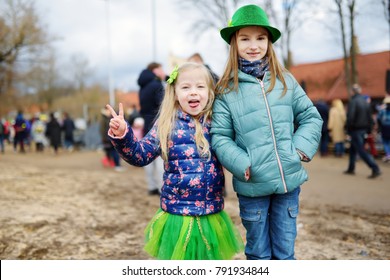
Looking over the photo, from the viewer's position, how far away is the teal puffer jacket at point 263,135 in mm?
1917

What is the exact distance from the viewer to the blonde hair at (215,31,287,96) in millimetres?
2035

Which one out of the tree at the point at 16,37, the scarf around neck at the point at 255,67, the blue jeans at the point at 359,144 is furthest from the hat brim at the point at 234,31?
the tree at the point at 16,37

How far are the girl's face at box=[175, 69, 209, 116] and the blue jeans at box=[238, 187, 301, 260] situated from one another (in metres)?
0.57

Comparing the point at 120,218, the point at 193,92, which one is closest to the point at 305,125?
the point at 193,92

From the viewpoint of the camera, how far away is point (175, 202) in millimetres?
2061

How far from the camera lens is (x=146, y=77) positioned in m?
4.70

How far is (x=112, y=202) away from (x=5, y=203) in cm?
124

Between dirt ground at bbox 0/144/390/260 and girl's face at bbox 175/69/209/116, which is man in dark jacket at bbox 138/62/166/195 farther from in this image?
girl's face at bbox 175/69/209/116

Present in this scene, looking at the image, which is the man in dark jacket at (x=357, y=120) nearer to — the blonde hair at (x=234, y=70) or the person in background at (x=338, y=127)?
the person in background at (x=338, y=127)

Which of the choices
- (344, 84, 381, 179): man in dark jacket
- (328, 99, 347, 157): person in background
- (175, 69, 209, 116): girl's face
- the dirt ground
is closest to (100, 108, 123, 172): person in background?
the dirt ground

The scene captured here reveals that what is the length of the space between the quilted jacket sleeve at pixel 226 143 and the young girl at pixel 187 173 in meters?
0.07

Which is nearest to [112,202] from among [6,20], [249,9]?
[249,9]

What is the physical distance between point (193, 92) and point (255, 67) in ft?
1.20
